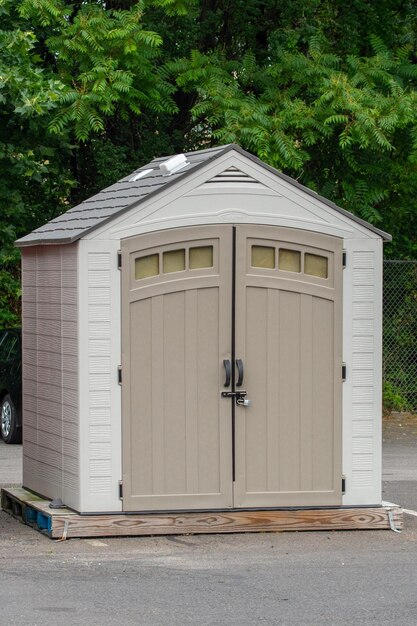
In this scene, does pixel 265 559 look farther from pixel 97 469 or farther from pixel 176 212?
pixel 176 212

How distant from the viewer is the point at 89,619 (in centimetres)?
711

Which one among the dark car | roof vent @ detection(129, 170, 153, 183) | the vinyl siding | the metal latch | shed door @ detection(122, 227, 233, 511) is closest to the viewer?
shed door @ detection(122, 227, 233, 511)

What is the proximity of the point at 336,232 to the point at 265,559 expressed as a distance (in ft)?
8.40

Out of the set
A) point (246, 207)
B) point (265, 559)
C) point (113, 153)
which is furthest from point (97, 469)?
point (113, 153)

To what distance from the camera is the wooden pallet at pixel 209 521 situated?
9562 mm

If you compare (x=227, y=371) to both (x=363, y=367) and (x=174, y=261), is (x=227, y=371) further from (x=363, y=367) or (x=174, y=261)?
(x=363, y=367)

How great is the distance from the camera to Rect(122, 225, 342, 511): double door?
971 cm

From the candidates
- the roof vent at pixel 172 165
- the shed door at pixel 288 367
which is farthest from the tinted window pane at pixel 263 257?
the roof vent at pixel 172 165

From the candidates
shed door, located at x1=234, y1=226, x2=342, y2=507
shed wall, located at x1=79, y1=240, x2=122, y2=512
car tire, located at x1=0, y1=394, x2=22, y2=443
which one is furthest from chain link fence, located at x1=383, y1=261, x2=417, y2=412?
shed wall, located at x1=79, y1=240, x2=122, y2=512

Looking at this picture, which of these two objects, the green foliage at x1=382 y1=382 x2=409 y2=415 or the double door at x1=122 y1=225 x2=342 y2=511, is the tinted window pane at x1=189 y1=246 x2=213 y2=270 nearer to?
the double door at x1=122 y1=225 x2=342 y2=511

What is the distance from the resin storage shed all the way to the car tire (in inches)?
251

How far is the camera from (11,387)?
16.5 metres

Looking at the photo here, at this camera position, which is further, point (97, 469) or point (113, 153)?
point (113, 153)

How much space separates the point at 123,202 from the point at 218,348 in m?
1.32
